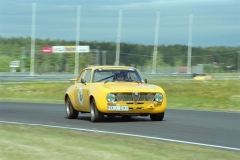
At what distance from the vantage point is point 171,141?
1162 cm

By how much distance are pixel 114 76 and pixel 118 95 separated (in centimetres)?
150

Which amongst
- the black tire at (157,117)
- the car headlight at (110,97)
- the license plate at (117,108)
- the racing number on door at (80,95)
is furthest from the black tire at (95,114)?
the black tire at (157,117)

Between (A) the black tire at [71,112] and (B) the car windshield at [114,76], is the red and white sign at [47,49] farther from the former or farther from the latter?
(B) the car windshield at [114,76]

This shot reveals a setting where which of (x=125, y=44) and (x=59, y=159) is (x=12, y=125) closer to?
(x=59, y=159)

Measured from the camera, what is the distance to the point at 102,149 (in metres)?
9.67

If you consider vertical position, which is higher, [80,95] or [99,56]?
[99,56]

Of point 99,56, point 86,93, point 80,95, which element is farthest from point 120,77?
point 99,56

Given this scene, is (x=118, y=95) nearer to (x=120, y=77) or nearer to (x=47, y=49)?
(x=120, y=77)

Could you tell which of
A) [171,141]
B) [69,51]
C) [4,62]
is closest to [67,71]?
[69,51]

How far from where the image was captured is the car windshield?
1692 cm

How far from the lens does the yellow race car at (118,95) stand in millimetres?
15578

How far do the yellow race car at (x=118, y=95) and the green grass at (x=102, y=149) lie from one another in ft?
12.3

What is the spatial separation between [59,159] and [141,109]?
725cm

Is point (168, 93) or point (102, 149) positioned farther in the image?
point (168, 93)
